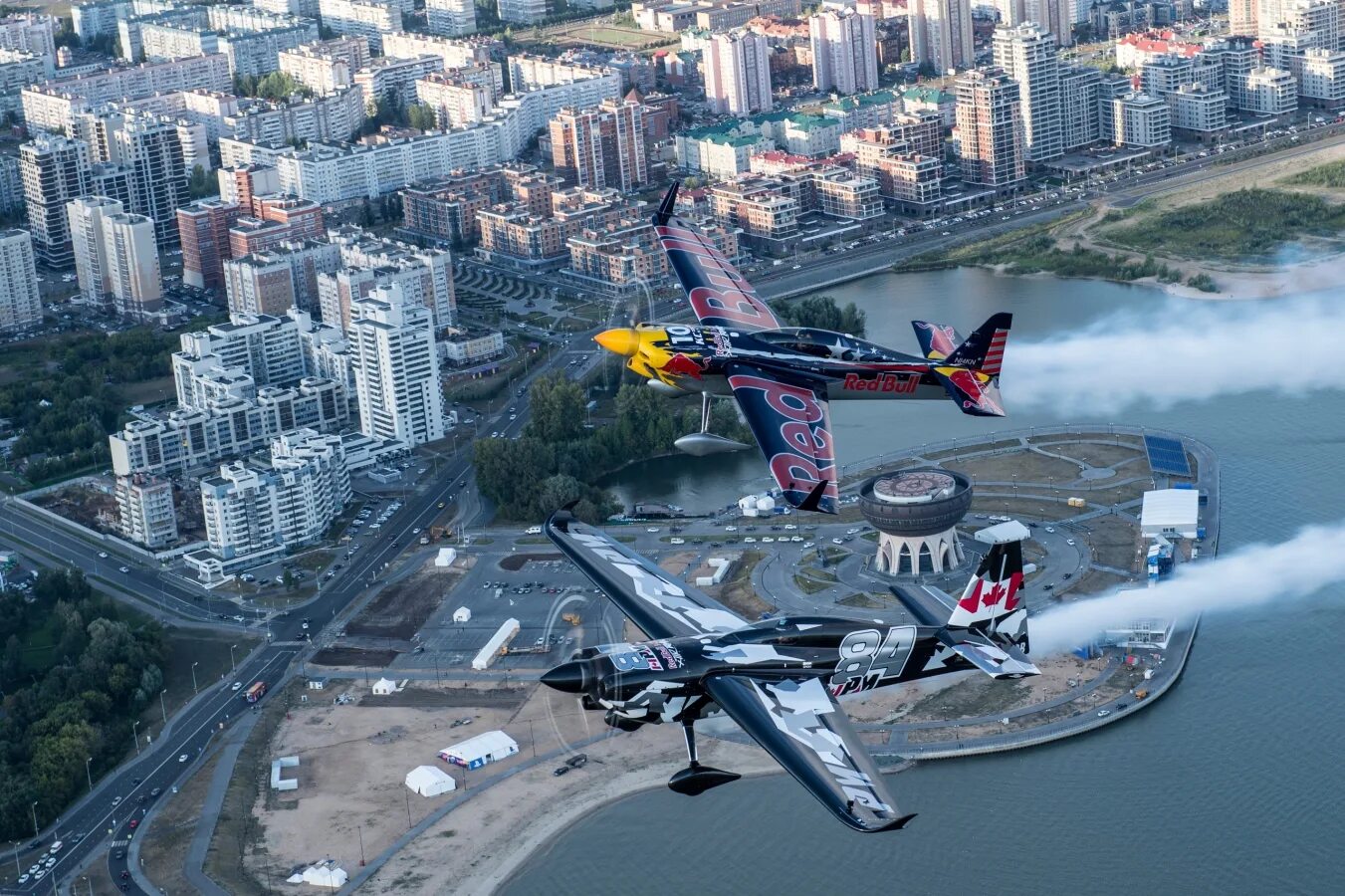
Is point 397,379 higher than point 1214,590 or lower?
higher

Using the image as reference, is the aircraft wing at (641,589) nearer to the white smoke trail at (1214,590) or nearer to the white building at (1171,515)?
the white smoke trail at (1214,590)

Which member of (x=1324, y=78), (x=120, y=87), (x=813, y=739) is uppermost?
(x=120, y=87)

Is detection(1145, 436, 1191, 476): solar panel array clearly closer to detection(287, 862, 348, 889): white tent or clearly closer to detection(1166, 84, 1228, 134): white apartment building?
detection(287, 862, 348, 889): white tent

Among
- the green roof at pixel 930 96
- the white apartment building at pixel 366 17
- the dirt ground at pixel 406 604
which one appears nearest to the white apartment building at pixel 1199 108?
the green roof at pixel 930 96

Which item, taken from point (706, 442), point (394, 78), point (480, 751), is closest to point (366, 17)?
point (394, 78)

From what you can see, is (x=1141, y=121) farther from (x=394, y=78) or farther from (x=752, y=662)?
(x=752, y=662)

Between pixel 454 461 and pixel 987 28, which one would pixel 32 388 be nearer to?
pixel 454 461
